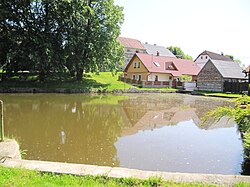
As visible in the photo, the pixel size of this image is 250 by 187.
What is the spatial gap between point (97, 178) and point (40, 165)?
1078 mm

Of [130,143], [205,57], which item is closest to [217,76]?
[130,143]

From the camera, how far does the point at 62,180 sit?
3656 millimetres

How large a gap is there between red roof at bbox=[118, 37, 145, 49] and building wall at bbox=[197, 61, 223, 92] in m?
31.6

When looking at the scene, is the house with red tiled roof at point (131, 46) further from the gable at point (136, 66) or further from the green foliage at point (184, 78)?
the green foliage at point (184, 78)

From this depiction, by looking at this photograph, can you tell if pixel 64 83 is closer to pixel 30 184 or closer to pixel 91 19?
pixel 91 19

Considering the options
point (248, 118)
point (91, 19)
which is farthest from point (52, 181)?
point (91, 19)

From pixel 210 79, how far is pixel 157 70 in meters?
8.66

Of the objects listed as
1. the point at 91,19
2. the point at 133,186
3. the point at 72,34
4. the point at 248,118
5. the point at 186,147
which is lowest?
the point at 186,147

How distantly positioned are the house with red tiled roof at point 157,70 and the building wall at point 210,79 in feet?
13.1

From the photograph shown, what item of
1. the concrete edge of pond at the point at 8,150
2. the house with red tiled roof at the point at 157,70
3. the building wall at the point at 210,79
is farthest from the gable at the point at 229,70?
the concrete edge of pond at the point at 8,150

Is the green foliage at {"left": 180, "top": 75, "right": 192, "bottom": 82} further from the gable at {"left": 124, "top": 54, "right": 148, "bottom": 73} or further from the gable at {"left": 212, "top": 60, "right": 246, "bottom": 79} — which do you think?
the gable at {"left": 124, "top": 54, "right": 148, "bottom": 73}

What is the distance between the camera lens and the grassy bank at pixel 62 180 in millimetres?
3512

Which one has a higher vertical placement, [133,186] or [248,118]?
[248,118]

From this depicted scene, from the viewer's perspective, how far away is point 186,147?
7.66 m
